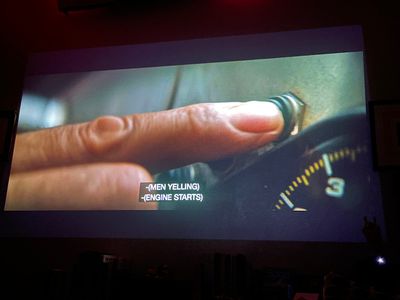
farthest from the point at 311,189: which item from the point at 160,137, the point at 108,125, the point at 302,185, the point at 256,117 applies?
the point at 108,125

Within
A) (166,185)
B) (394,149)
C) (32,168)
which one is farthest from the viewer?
(32,168)

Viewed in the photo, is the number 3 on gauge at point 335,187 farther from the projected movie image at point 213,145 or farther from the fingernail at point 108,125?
the fingernail at point 108,125

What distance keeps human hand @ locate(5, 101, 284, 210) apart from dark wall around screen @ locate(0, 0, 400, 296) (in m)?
0.21

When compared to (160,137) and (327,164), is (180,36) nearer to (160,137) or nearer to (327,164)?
(160,137)

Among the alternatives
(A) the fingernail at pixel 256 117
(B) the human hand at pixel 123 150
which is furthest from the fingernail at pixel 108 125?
(A) the fingernail at pixel 256 117

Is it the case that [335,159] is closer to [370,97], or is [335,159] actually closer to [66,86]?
[370,97]

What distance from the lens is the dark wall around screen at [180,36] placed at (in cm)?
177

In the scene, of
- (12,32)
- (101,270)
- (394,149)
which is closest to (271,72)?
(394,149)

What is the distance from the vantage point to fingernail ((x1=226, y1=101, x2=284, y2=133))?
6.23 ft

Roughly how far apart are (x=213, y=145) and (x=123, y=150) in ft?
1.44

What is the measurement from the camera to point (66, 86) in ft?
7.12

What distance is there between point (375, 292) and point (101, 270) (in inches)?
39.8

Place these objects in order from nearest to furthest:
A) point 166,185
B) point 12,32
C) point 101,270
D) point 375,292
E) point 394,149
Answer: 1. point 375,292
2. point 101,270
3. point 394,149
4. point 166,185
5. point 12,32

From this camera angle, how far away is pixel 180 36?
2.18 metres
